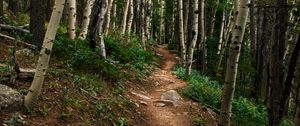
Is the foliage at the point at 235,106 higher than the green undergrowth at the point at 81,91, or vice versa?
the green undergrowth at the point at 81,91

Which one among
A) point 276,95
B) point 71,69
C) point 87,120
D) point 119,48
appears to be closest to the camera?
point 276,95

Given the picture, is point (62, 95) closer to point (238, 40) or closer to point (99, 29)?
point (238, 40)

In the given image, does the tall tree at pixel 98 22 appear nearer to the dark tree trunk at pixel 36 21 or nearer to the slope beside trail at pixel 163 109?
the slope beside trail at pixel 163 109

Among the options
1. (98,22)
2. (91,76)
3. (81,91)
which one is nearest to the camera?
(81,91)

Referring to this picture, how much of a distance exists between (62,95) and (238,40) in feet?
13.6

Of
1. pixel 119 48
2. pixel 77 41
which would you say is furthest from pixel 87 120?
pixel 119 48

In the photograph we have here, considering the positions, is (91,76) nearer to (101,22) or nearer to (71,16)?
(101,22)

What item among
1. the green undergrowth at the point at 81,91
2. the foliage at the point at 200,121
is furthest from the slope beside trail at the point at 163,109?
the green undergrowth at the point at 81,91

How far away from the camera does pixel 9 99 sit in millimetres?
6613

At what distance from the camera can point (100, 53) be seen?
41.7 ft

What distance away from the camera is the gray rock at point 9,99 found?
657 centimetres

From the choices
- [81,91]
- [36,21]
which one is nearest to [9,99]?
[81,91]

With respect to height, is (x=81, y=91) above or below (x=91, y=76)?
below

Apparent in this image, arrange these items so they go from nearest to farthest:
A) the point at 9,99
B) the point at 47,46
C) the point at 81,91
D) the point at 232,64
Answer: the point at 47,46
the point at 9,99
the point at 232,64
the point at 81,91
